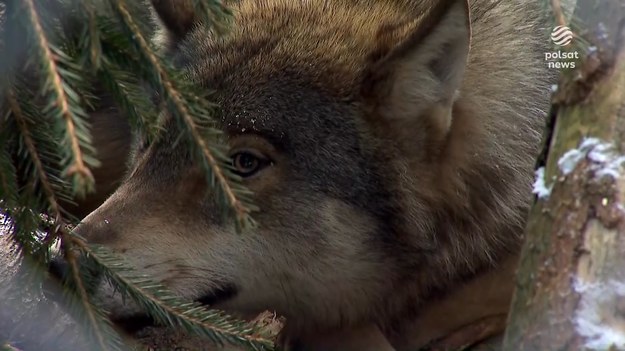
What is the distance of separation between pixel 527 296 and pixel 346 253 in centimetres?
102

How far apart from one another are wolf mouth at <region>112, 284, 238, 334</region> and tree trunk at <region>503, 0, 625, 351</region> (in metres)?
1.10

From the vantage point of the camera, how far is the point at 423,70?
2807 mm

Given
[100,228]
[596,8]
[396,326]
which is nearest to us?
[596,8]

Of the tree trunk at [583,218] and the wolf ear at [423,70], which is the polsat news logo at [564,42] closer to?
the tree trunk at [583,218]

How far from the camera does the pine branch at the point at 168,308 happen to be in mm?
2322

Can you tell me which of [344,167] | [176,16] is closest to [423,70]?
[344,167]

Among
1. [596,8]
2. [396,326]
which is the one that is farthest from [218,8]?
[396,326]

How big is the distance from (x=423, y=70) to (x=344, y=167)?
39 cm

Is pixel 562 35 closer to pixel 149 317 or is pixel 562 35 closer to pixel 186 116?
pixel 186 116

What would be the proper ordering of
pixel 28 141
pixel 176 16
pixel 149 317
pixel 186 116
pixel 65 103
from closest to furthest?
1. pixel 65 103
2. pixel 186 116
3. pixel 28 141
4. pixel 149 317
5. pixel 176 16

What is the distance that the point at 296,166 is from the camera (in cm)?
287

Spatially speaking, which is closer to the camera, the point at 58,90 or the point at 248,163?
the point at 58,90

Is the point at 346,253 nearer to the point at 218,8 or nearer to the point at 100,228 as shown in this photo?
the point at 100,228

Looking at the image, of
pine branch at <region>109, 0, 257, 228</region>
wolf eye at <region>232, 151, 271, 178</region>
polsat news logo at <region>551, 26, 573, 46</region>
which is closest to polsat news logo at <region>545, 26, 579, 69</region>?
polsat news logo at <region>551, 26, 573, 46</region>
